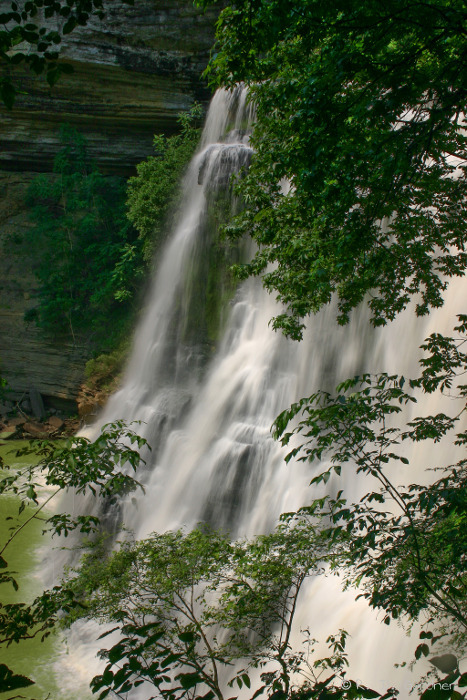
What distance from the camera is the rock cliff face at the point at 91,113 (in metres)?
16.4

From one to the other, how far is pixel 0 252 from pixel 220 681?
16.5 meters

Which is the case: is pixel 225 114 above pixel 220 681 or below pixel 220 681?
above

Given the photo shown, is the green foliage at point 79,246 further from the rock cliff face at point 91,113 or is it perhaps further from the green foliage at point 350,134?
the green foliage at point 350,134

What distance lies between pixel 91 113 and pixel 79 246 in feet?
14.1

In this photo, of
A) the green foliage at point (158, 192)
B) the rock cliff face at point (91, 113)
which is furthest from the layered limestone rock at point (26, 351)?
the green foliage at point (158, 192)

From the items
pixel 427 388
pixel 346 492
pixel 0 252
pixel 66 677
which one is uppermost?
pixel 0 252

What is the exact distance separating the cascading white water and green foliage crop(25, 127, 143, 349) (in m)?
2.23

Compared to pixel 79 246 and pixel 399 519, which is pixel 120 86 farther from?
pixel 399 519

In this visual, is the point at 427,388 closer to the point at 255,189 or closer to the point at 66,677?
the point at 255,189

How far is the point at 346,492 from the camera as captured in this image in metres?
8.14

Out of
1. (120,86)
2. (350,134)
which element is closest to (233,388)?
(350,134)

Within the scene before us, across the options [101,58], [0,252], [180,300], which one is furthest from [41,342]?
[101,58]

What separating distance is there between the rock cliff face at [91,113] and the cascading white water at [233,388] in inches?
102

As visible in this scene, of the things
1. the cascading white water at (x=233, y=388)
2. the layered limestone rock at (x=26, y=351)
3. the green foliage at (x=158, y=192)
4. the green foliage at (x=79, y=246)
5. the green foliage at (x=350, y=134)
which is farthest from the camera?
the green foliage at (x=79, y=246)
